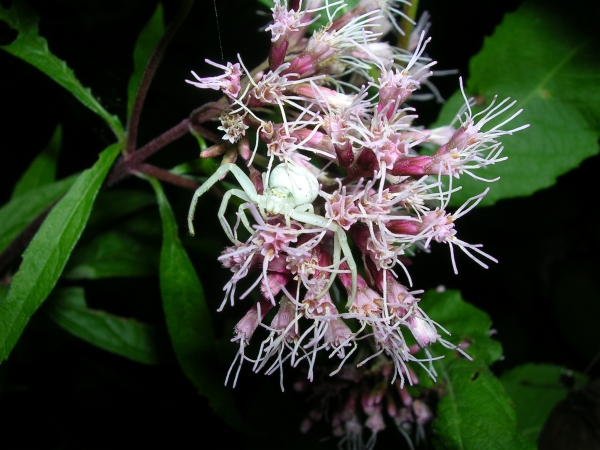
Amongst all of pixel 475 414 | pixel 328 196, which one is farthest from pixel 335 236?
pixel 475 414

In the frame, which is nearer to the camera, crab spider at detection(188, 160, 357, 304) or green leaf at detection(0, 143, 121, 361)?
crab spider at detection(188, 160, 357, 304)

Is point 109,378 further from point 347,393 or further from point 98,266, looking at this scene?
point 347,393

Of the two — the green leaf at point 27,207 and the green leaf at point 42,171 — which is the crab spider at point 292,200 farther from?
the green leaf at point 42,171

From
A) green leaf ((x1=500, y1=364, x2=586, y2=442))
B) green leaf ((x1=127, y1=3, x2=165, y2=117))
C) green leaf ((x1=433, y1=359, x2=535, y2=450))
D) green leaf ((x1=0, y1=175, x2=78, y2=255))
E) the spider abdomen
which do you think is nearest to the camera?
the spider abdomen

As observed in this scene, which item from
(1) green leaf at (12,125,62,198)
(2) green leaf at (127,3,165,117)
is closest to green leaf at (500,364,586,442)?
(2) green leaf at (127,3,165,117)

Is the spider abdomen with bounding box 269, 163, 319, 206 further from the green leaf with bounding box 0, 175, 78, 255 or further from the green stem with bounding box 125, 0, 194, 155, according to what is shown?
the green leaf with bounding box 0, 175, 78, 255

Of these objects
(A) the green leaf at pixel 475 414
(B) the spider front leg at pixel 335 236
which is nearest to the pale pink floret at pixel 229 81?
(B) the spider front leg at pixel 335 236

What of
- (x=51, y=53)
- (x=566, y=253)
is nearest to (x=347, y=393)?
(x=51, y=53)
